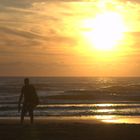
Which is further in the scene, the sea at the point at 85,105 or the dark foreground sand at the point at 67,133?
the sea at the point at 85,105

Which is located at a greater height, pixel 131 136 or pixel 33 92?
pixel 33 92

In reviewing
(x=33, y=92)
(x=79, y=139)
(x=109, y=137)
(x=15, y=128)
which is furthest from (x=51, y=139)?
(x=33, y=92)

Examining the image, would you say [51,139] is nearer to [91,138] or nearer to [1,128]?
[91,138]

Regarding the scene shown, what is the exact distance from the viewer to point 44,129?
580 inches

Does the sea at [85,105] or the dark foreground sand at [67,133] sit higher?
the sea at [85,105]

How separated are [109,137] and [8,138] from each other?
3004mm

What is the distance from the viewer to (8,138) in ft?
41.2

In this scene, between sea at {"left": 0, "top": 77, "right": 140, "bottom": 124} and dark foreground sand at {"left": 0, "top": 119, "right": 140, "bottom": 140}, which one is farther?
sea at {"left": 0, "top": 77, "right": 140, "bottom": 124}

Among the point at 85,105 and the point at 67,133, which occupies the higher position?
the point at 85,105

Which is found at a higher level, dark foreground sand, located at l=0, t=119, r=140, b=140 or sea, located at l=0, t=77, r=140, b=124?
sea, located at l=0, t=77, r=140, b=124

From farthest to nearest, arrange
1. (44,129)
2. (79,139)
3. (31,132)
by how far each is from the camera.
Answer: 1. (44,129)
2. (31,132)
3. (79,139)

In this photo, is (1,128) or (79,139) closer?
(79,139)

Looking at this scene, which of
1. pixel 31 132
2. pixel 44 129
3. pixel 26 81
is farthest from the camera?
pixel 26 81

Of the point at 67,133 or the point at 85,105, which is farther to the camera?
the point at 85,105
